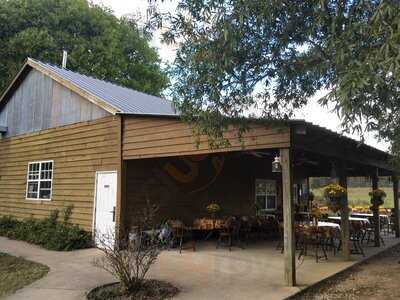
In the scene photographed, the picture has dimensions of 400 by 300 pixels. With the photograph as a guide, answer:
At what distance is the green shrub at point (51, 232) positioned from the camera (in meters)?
11.5

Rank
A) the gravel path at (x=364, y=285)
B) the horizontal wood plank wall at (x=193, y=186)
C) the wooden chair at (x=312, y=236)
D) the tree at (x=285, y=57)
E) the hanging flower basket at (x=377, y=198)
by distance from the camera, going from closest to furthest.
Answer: the tree at (x=285, y=57)
the gravel path at (x=364, y=285)
the wooden chair at (x=312, y=236)
the horizontal wood plank wall at (x=193, y=186)
the hanging flower basket at (x=377, y=198)

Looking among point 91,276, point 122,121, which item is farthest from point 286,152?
point 122,121

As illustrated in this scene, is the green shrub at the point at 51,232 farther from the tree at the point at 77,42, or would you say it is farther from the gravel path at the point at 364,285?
the tree at the point at 77,42

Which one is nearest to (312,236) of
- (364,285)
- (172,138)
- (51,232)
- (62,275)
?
(364,285)

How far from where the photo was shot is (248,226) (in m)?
12.8

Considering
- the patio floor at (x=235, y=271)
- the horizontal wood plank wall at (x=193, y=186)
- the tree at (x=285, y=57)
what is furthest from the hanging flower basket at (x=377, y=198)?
the tree at (x=285, y=57)

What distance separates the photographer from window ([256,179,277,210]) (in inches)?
667

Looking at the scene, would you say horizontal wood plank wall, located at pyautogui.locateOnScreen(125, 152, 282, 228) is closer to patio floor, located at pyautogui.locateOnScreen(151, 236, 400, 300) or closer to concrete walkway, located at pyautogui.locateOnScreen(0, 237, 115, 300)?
patio floor, located at pyautogui.locateOnScreen(151, 236, 400, 300)

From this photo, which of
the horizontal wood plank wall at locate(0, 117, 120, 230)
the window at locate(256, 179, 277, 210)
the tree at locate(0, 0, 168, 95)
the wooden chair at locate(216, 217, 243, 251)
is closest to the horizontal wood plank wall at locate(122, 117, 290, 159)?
the horizontal wood plank wall at locate(0, 117, 120, 230)

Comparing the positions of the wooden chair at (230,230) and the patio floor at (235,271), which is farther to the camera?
the wooden chair at (230,230)

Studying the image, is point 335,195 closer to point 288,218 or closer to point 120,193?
point 288,218

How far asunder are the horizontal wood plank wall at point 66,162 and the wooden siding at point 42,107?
0.27 metres

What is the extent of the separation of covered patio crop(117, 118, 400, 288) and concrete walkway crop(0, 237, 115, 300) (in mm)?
1271

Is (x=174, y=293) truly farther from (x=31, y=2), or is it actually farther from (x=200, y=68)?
(x=31, y=2)
